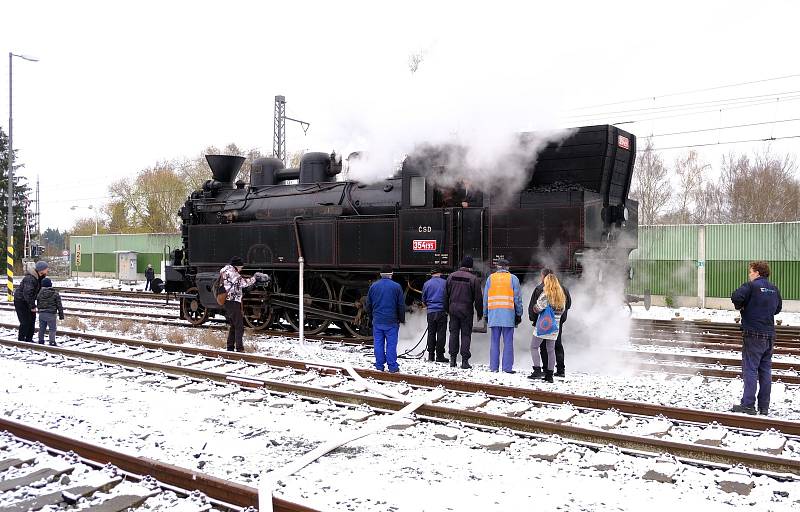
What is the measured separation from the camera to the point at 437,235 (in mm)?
10312

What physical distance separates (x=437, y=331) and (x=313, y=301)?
11.4 ft

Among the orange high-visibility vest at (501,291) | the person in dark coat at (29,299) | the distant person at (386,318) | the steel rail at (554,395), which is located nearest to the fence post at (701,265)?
the steel rail at (554,395)

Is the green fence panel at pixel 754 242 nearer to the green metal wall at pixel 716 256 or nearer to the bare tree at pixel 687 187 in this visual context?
the green metal wall at pixel 716 256

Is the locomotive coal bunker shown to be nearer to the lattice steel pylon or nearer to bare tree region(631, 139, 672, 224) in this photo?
the lattice steel pylon

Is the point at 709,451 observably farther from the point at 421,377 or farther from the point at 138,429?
the point at 138,429

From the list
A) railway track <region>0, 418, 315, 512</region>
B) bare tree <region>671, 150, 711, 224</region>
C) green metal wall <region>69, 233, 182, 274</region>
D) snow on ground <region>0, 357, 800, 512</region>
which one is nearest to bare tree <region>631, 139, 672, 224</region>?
bare tree <region>671, 150, 711, 224</region>

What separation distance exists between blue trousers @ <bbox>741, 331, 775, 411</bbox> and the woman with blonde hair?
7.41ft

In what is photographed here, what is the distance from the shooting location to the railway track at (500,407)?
16.9 ft

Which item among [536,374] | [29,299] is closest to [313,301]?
[29,299]

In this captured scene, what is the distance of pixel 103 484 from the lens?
4359mm

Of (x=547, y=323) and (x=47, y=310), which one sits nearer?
(x=547, y=323)

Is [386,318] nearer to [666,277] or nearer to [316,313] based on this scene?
[316,313]

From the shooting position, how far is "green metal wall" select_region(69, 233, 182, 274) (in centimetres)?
3581

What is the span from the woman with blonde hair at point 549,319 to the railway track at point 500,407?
132cm
